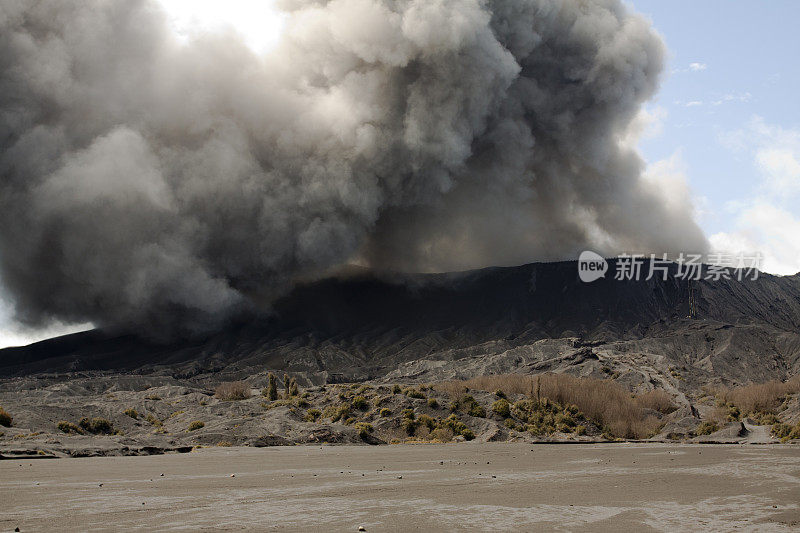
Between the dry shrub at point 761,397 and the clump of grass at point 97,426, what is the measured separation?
187 feet

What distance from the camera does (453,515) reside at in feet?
44.4

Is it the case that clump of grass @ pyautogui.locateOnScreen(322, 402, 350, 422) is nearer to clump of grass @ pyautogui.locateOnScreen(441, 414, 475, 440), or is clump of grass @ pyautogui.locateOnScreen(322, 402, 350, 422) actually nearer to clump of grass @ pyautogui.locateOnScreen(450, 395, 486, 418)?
clump of grass @ pyautogui.locateOnScreen(441, 414, 475, 440)

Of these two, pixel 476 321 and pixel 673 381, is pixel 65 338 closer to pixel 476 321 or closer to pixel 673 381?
pixel 476 321

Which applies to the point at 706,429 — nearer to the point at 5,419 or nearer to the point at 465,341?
the point at 5,419

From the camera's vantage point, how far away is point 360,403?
53.1 meters

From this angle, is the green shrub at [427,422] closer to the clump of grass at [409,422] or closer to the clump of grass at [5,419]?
the clump of grass at [409,422]

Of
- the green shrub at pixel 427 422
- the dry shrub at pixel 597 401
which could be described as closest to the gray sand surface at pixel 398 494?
the green shrub at pixel 427 422

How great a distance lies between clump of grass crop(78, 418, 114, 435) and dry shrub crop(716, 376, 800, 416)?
57.0 meters

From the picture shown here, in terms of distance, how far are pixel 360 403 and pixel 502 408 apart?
10.5m

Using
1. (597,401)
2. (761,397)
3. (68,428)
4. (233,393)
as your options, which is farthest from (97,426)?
(761,397)

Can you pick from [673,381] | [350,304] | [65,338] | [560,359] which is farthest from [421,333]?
[65,338]

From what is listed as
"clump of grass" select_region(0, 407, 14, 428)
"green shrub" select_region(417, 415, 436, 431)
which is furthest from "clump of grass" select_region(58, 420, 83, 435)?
"green shrub" select_region(417, 415, 436, 431)

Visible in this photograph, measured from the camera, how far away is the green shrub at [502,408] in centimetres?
5234

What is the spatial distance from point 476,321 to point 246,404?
102763 mm
